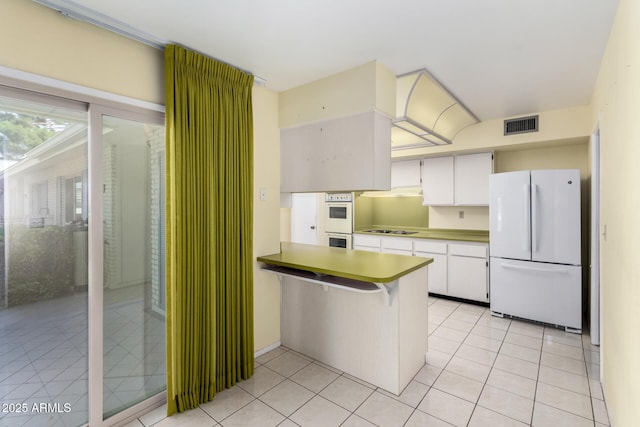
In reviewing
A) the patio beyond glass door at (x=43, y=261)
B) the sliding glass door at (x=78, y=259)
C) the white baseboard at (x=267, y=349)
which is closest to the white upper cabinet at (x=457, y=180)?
the white baseboard at (x=267, y=349)

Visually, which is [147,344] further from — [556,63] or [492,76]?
[556,63]

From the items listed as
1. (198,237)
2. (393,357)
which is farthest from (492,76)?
(198,237)

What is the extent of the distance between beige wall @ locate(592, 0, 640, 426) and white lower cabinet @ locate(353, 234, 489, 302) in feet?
6.41

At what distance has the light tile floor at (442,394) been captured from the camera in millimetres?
1983

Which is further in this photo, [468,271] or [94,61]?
[468,271]

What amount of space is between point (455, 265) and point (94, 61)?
435 cm

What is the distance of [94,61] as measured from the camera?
1.80 metres

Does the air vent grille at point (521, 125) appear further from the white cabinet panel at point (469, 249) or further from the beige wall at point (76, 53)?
the beige wall at point (76, 53)

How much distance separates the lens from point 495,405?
2119 millimetres

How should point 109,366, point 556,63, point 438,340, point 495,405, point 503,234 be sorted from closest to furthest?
1. point 109,366
2. point 495,405
3. point 556,63
4. point 438,340
5. point 503,234

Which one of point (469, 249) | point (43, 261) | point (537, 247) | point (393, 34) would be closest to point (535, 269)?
point (537, 247)

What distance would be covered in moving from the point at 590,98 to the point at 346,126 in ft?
8.86

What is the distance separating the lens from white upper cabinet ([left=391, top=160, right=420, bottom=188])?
4973mm

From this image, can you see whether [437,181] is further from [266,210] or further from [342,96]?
[266,210]
